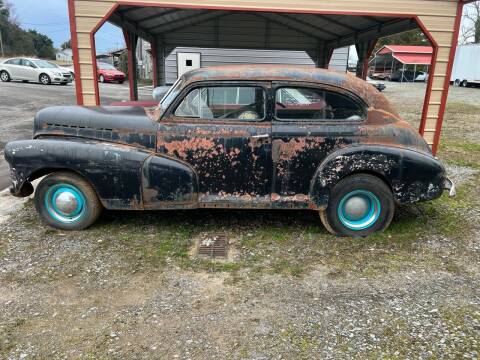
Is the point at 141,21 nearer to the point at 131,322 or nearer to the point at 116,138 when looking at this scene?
the point at 116,138

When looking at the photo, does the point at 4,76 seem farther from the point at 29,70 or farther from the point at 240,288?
the point at 240,288

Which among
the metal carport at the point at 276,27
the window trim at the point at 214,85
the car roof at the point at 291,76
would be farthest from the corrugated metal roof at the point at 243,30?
the window trim at the point at 214,85

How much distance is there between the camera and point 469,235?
4.44 m

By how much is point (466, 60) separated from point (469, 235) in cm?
3058

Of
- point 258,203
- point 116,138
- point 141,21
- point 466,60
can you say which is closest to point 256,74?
point 258,203

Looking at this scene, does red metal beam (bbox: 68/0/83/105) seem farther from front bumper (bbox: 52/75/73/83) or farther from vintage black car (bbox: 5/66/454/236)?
front bumper (bbox: 52/75/73/83)

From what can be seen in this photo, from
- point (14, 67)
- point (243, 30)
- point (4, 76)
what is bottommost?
point (4, 76)

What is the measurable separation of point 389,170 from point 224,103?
1891mm

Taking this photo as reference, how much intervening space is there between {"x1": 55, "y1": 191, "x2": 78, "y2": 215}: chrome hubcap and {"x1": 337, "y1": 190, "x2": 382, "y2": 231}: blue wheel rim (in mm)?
2912

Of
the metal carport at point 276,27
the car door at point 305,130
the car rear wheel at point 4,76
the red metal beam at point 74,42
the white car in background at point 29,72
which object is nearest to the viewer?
the car door at point 305,130

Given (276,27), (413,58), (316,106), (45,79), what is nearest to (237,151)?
(316,106)

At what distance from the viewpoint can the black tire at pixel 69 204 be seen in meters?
4.09

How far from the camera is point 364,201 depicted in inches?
166

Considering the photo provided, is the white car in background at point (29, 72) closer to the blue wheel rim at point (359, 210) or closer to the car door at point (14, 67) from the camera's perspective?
the car door at point (14, 67)
